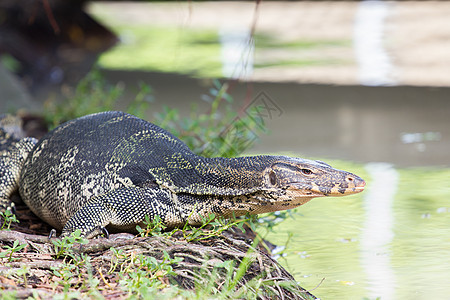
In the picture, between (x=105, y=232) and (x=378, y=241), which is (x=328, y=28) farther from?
(x=105, y=232)

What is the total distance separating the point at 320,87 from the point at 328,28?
21.3ft

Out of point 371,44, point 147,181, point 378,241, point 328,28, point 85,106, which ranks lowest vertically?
point 378,241

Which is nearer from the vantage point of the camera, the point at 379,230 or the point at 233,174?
the point at 233,174

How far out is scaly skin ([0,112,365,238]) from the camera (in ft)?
15.4

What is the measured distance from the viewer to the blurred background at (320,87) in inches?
229

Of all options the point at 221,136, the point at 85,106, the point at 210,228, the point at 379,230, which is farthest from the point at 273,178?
the point at 85,106

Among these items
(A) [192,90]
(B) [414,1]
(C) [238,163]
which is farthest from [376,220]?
(B) [414,1]

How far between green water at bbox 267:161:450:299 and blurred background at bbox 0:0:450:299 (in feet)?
0.05

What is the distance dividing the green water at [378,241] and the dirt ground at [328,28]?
151 inches

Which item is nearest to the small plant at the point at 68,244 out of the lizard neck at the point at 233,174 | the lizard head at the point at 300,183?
the lizard neck at the point at 233,174

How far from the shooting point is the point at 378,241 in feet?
19.8

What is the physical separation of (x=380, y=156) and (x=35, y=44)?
1085cm

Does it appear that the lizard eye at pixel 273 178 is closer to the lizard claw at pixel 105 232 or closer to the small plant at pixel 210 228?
the small plant at pixel 210 228

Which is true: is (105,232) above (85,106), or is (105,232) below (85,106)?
below
